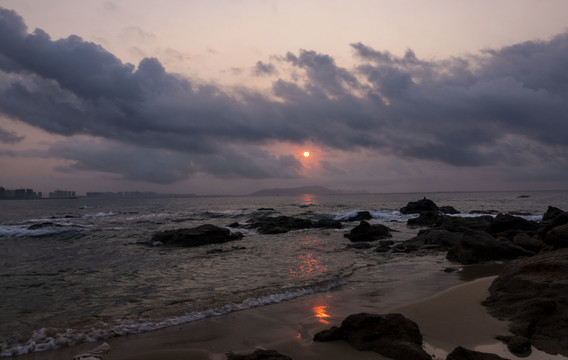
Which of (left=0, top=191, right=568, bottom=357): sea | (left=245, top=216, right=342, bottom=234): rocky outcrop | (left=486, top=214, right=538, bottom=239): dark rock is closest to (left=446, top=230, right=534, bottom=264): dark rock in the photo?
(left=0, top=191, right=568, bottom=357): sea

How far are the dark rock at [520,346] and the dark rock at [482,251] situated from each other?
25.6 feet

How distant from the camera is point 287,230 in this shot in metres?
26.8

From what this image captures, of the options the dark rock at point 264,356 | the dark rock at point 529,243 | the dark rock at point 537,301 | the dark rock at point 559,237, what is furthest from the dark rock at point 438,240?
the dark rock at point 264,356

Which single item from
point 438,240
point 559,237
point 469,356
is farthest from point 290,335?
point 438,240

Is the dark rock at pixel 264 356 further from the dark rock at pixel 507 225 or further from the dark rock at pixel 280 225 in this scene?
the dark rock at pixel 280 225

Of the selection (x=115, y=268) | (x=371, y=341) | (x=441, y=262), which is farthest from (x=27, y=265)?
(x=441, y=262)

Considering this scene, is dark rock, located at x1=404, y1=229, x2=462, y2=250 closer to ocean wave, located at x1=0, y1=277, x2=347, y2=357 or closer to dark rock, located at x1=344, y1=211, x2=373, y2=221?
ocean wave, located at x1=0, y1=277, x2=347, y2=357

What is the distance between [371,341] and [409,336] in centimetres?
56

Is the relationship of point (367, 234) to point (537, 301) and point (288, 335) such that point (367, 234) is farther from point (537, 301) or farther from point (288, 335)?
point (288, 335)

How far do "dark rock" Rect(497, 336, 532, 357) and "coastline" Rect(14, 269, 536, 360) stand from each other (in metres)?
0.09

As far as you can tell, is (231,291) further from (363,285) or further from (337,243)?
(337,243)

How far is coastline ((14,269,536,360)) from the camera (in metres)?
4.89

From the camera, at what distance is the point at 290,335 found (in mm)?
5613

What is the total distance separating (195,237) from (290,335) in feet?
50.0
